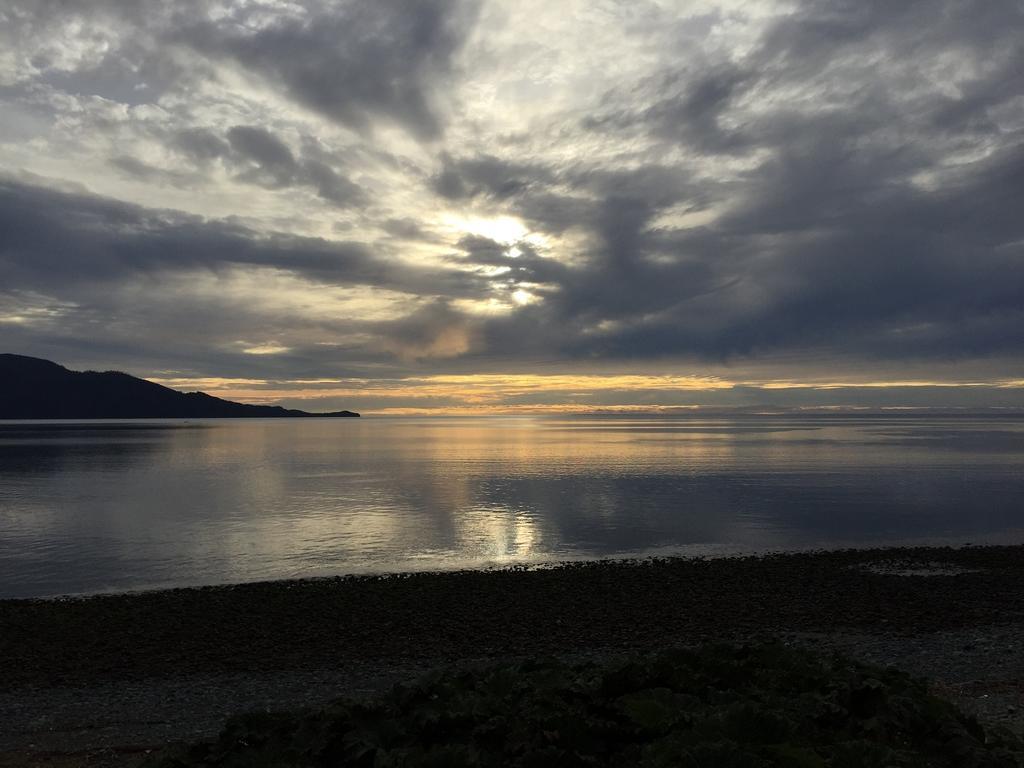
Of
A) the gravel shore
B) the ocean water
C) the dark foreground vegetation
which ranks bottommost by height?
the ocean water

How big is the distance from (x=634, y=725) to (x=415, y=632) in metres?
14.0

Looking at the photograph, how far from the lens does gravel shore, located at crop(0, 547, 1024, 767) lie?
A: 14.8 m

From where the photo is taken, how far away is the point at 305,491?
65375 mm

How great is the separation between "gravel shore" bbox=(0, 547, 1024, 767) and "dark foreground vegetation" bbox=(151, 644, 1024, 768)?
4045 mm

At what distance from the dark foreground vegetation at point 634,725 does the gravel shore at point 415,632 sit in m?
4.05

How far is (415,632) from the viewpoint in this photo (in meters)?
21.5

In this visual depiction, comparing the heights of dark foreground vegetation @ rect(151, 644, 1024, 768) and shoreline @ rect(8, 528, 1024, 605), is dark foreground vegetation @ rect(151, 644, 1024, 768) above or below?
above

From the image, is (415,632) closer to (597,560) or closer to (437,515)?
(597,560)

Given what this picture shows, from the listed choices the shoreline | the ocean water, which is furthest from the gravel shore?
the ocean water

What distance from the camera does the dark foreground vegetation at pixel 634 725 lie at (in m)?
7.80

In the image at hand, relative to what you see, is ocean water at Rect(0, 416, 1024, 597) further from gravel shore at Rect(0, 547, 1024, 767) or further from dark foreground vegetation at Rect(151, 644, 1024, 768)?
dark foreground vegetation at Rect(151, 644, 1024, 768)

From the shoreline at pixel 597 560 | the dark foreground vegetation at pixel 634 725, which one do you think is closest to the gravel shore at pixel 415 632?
the shoreline at pixel 597 560

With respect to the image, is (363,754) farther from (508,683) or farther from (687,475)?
Answer: (687,475)

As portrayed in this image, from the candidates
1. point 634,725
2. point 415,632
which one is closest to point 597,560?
point 415,632
